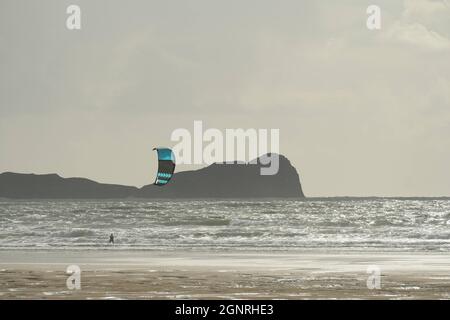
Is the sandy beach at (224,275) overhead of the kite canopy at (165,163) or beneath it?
beneath

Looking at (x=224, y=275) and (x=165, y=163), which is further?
(x=165, y=163)

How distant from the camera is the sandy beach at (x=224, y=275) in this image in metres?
15.0

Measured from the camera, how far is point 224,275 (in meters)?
18.8

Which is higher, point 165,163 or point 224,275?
point 165,163

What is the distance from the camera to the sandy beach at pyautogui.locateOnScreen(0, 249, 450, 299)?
49.1 feet

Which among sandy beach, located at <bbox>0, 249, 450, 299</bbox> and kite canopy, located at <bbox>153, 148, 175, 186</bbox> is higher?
kite canopy, located at <bbox>153, 148, 175, 186</bbox>

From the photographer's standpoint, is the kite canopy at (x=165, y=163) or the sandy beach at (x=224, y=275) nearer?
the sandy beach at (x=224, y=275)

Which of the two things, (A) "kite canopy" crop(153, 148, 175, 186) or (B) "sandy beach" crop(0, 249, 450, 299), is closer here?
(B) "sandy beach" crop(0, 249, 450, 299)

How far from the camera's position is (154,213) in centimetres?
7875
